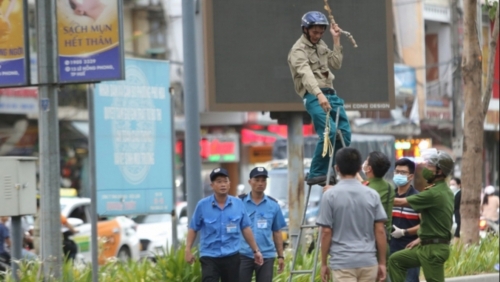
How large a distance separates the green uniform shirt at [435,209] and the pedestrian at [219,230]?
1.75 m

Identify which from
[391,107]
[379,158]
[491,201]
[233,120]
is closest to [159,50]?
[233,120]

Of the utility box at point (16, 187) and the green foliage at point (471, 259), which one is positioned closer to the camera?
the utility box at point (16, 187)

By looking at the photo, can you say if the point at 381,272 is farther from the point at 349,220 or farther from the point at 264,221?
the point at 264,221

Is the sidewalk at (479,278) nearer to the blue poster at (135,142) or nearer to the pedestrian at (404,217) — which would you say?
the pedestrian at (404,217)

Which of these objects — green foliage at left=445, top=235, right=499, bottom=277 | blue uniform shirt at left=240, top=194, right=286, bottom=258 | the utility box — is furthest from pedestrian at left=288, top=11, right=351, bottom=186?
green foliage at left=445, top=235, right=499, bottom=277

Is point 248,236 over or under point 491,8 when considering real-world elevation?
under

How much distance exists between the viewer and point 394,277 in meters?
11.7

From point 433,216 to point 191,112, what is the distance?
4.26 metres

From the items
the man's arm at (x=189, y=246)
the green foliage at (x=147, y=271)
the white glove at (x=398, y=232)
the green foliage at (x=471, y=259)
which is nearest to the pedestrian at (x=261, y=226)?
the man's arm at (x=189, y=246)

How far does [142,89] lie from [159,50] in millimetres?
22367

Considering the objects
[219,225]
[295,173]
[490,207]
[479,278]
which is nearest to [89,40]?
[219,225]

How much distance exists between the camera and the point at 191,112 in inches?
562

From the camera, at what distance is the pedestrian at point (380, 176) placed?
10570mm

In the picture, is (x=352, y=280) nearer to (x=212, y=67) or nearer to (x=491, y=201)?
(x=212, y=67)
